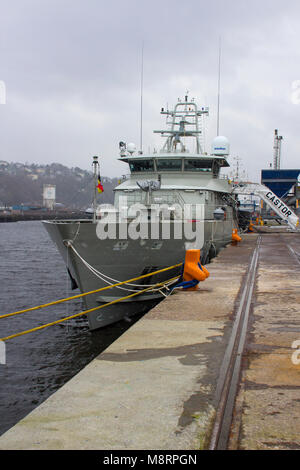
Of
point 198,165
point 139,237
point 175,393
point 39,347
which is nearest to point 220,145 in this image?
point 198,165

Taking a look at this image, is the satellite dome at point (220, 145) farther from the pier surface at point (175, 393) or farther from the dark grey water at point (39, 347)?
the pier surface at point (175, 393)

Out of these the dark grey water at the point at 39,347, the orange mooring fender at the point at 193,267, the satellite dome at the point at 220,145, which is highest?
the satellite dome at the point at 220,145

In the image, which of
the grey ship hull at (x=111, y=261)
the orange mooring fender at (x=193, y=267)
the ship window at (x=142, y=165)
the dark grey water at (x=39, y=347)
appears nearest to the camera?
the dark grey water at (x=39, y=347)

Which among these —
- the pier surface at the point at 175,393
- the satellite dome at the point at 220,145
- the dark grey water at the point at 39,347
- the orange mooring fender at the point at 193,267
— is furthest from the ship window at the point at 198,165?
the pier surface at the point at 175,393

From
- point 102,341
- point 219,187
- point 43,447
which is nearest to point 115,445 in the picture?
point 43,447

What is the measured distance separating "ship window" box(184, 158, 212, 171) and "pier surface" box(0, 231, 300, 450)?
10404 mm

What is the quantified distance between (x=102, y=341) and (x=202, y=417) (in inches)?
294

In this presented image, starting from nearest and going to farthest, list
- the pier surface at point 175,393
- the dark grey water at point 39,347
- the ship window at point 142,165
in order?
the pier surface at point 175,393 → the dark grey water at point 39,347 → the ship window at point 142,165

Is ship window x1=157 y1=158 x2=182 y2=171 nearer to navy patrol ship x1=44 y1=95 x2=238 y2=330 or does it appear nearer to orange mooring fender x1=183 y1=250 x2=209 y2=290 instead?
navy patrol ship x1=44 y1=95 x2=238 y2=330

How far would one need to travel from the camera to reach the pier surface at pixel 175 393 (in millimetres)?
2928

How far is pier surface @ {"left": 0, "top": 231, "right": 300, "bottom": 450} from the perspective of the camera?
2.93 metres

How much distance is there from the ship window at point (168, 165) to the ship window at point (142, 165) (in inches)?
13.1

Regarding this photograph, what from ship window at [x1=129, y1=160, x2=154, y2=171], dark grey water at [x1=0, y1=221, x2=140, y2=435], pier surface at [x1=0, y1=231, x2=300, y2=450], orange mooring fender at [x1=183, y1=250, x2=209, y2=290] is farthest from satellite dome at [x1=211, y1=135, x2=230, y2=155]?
pier surface at [x1=0, y1=231, x2=300, y2=450]

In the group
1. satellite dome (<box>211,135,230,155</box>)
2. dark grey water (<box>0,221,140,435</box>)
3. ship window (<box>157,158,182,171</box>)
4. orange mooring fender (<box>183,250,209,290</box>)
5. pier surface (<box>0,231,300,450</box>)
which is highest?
satellite dome (<box>211,135,230,155</box>)
